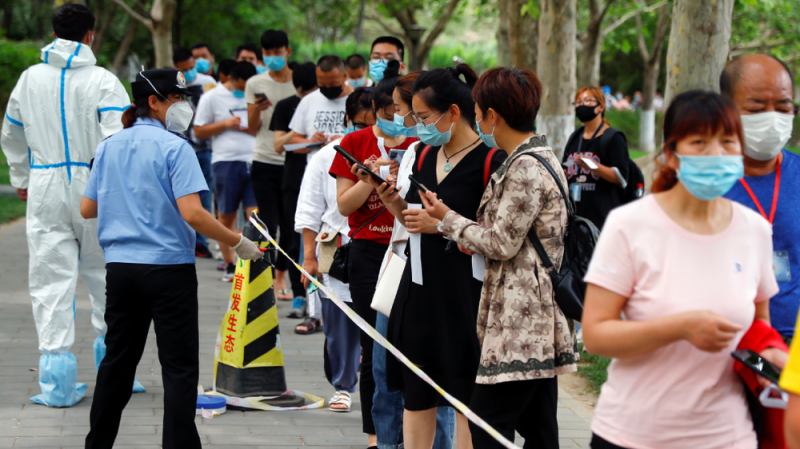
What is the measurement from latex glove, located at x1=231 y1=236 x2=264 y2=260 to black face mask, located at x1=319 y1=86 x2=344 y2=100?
311cm

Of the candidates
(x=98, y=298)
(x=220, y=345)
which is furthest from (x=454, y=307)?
(x=98, y=298)

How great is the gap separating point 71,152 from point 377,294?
2.42 metres

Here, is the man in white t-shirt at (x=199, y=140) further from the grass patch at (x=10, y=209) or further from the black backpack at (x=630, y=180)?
the black backpack at (x=630, y=180)

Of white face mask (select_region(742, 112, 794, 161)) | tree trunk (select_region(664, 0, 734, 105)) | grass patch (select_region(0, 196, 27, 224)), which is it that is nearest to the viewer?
white face mask (select_region(742, 112, 794, 161))

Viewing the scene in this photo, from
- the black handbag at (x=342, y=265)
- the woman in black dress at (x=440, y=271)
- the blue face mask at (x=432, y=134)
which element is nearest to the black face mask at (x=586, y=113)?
the black handbag at (x=342, y=265)

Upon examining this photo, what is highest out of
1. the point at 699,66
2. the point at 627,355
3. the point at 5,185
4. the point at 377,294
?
the point at 699,66

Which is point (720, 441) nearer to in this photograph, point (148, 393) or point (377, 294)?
point (377, 294)

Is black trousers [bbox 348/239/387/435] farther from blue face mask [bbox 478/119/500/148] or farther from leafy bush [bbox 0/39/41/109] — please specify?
leafy bush [bbox 0/39/41/109]

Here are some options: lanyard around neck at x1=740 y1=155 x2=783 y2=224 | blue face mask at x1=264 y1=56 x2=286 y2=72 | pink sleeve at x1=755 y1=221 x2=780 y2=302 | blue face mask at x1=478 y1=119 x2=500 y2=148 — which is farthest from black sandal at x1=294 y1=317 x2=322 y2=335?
pink sleeve at x1=755 y1=221 x2=780 y2=302

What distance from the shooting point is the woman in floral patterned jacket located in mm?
3072

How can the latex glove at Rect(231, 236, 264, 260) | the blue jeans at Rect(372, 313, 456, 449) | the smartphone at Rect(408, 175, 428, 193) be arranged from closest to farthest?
the smartphone at Rect(408, 175, 428, 193) → the latex glove at Rect(231, 236, 264, 260) → the blue jeans at Rect(372, 313, 456, 449)

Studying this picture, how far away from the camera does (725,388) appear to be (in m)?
2.13

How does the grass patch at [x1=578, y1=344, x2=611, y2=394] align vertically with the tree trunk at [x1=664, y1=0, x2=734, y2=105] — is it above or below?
below

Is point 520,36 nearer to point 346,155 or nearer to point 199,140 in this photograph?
point 199,140
